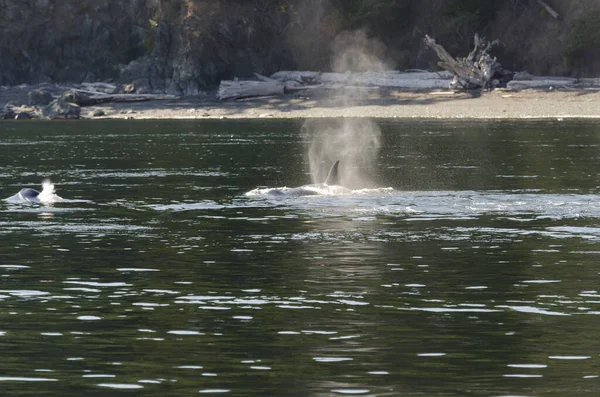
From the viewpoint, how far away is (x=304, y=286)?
21.2 m

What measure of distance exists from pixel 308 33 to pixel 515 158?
5786 cm

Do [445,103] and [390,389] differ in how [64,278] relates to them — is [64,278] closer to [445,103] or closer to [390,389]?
[390,389]

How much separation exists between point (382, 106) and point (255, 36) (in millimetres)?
21323

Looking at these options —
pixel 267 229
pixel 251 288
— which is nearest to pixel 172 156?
pixel 267 229

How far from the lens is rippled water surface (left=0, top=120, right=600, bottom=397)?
1475 centimetres

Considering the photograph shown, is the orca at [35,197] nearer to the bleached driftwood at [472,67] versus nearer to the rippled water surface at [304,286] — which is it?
the rippled water surface at [304,286]

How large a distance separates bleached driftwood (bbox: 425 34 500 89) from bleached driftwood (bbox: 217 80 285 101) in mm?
13937

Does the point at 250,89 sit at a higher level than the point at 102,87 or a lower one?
lower

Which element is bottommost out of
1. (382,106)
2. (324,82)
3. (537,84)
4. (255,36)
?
(382,106)

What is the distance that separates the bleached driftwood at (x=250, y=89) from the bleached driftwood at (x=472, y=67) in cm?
1394

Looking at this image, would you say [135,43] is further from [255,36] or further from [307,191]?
[307,191]

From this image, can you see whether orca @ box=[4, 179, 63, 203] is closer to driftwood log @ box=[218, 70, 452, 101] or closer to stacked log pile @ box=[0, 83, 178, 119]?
driftwood log @ box=[218, 70, 452, 101]

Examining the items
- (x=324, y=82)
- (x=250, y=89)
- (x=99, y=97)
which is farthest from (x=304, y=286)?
(x=99, y=97)

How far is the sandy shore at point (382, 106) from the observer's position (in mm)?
85438
